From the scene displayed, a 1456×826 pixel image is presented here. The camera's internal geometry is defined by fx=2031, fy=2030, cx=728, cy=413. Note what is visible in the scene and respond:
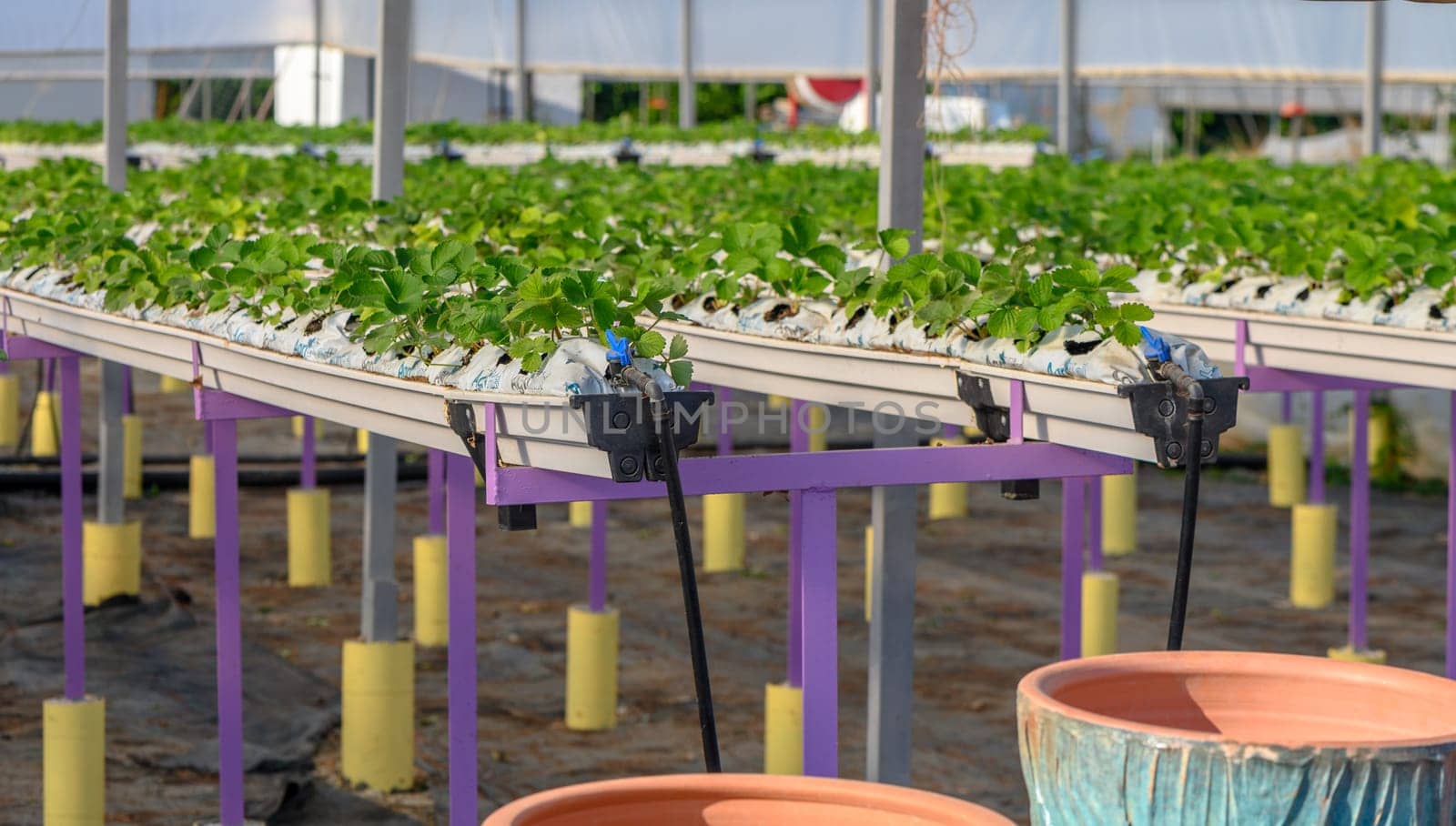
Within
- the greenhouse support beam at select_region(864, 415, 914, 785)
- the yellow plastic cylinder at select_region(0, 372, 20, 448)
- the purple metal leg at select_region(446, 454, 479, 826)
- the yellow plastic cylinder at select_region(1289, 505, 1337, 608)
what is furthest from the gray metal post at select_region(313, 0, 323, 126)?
the purple metal leg at select_region(446, 454, 479, 826)

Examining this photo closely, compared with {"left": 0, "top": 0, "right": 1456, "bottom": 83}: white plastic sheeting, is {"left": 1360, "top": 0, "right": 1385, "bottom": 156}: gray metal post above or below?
below

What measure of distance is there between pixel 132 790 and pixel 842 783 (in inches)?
264

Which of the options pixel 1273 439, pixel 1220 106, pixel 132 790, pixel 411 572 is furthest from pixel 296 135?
pixel 1220 106

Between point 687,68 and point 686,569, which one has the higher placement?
point 687,68

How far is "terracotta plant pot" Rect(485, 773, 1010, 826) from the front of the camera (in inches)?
129

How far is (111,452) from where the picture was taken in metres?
13.1

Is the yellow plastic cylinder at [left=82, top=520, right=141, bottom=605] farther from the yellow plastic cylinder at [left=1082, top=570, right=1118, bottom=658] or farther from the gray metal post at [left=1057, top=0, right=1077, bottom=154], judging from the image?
the gray metal post at [left=1057, top=0, right=1077, bottom=154]

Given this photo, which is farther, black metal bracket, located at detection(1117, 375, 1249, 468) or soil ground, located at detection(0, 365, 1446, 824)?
soil ground, located at detection(0, 365, 1446, 824)

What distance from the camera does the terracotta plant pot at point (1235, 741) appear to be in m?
2.93

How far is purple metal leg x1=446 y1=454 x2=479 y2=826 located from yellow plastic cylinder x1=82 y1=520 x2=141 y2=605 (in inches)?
332

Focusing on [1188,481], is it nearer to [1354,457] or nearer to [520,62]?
[1354,457]

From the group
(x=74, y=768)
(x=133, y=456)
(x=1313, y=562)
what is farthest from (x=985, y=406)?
(x=133, y=456)

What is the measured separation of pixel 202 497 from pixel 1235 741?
13.1m

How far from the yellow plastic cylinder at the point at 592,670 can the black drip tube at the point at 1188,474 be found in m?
6.12
